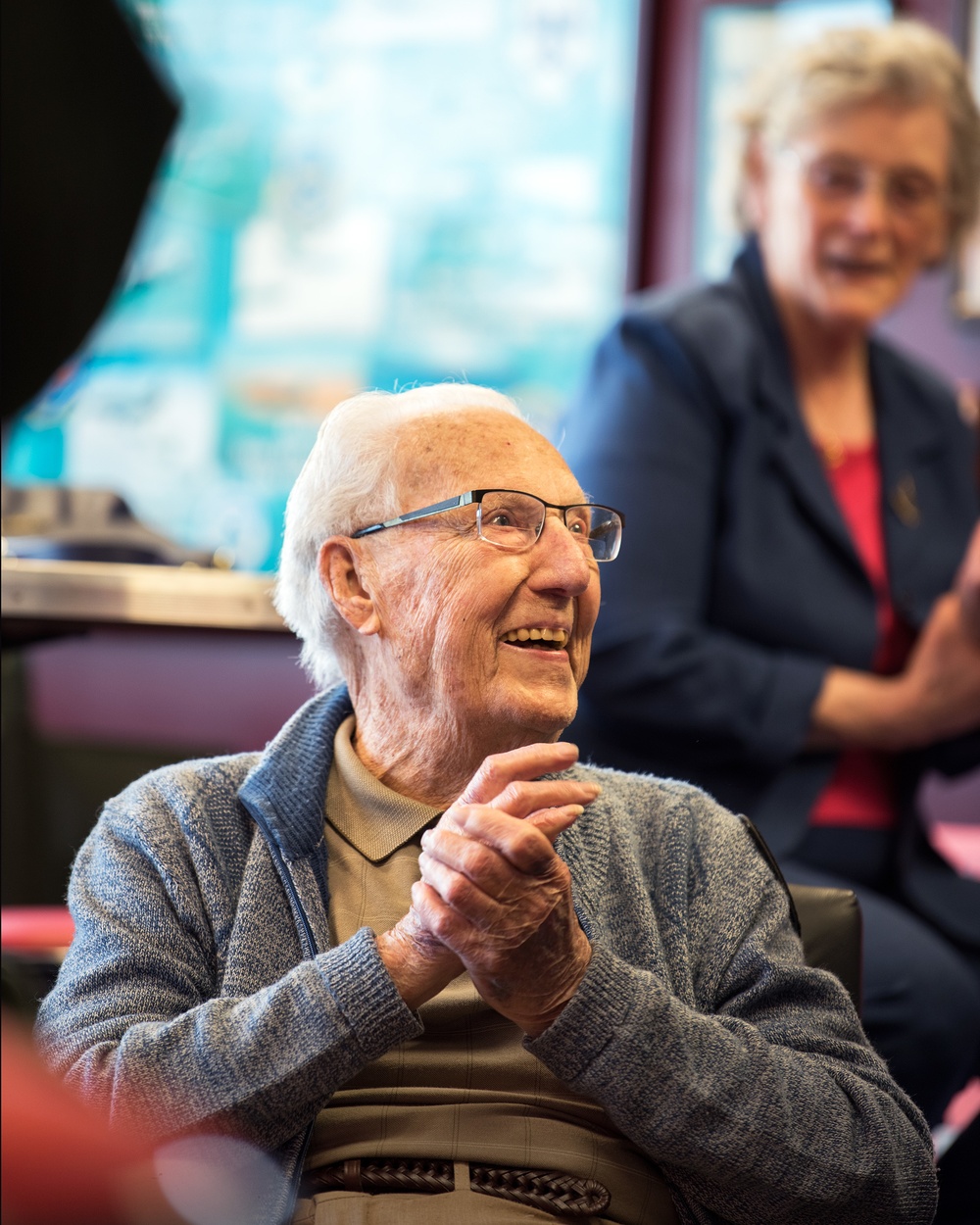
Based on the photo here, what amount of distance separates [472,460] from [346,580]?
0.15m

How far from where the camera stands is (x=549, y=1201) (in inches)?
42.2

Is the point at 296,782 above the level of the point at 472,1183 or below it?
above

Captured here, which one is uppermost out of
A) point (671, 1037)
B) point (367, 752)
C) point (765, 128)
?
point (765, 128)

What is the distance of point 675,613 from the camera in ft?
5.75

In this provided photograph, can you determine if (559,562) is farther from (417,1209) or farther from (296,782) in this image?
(417,1209)

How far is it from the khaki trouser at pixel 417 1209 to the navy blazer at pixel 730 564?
0.65 m

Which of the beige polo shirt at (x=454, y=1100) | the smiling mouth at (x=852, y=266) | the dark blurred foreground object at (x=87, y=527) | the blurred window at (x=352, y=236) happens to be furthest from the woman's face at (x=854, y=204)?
the blurred window at (x=352, y=236)

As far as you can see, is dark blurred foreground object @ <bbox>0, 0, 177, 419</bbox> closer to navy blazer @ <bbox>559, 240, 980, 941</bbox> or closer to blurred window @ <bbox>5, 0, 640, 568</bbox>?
navy blazer @ <bbox>559, 240, 980, 941</bbox>

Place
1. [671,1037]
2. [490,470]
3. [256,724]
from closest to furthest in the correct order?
[671,1037] < [490,470] < [256,724]

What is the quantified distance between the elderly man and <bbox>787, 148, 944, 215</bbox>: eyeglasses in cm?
98

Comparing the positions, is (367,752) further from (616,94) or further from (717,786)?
(616,94)

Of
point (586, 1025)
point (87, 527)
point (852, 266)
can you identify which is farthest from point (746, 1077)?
point (87, 527)

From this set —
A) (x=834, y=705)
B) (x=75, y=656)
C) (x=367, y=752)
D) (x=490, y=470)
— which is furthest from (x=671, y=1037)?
(x=75, y=656)

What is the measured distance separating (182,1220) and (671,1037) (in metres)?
0.53
